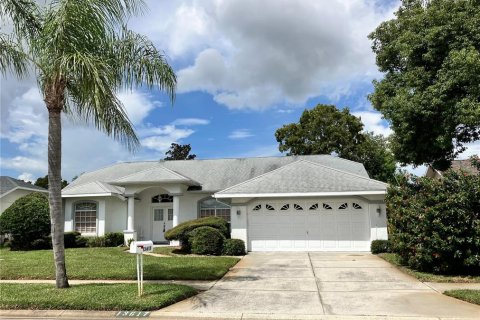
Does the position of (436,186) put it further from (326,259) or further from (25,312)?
(25,312)

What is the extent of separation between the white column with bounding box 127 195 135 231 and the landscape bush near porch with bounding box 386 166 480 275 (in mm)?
14171

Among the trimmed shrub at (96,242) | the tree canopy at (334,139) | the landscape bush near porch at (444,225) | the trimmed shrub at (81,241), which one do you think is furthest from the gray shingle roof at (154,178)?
the tree canopy at (334,139)

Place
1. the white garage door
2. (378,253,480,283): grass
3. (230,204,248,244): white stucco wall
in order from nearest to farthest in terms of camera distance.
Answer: (378,253,480,283): grass < the white garage door < (230,204,248,244): white stucco wall

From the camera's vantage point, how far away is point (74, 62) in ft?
27.0

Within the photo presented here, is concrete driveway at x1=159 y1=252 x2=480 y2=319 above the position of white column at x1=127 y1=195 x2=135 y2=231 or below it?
below

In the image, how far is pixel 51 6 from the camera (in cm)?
923

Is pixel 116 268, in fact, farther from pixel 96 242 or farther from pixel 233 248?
pixel 96 242

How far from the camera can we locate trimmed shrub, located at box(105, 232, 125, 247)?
2225 cm

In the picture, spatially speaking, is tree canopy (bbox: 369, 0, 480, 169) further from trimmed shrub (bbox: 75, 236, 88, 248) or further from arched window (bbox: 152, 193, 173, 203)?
trimmed shrub (bbox: 75, 236, 88, 248)

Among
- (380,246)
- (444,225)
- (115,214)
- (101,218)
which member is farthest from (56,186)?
(115,214)

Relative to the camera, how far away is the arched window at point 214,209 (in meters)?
23.0

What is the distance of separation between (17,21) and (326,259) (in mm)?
12908

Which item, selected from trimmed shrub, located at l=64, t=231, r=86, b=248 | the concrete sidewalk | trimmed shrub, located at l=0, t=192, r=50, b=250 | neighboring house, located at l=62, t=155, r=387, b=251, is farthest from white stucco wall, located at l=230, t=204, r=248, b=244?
the concrete sidewalk

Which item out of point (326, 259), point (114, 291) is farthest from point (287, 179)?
point (114, 291)
